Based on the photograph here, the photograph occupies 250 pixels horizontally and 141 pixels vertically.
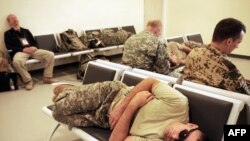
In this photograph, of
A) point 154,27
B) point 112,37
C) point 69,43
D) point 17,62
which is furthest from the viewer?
point 112,37

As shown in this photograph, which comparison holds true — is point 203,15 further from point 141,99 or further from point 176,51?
point 141,99

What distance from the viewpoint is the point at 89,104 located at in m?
2.07

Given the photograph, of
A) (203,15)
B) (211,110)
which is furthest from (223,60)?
(203,15)

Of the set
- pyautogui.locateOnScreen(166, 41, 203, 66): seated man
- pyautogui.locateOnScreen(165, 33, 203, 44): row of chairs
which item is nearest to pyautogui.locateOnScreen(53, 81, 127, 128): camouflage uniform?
pyautogui.locateOnScreen(166, 41, 203, 66): seated man

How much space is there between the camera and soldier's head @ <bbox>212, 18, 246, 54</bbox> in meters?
1.99

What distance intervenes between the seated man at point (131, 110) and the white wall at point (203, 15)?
4.87 meters

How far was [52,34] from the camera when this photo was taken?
16.8ft

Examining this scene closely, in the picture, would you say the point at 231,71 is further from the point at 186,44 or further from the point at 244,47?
the point at 244,47

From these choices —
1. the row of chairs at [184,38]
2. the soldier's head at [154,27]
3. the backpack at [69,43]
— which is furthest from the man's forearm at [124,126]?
the backpack at [69,43]

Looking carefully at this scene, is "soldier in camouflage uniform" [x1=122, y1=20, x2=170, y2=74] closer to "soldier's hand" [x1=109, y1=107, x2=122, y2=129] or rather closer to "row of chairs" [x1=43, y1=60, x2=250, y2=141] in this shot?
"row of chairs" [x1=43, y1=60, x2=250, y2=141]

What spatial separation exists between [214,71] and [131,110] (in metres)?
0.74

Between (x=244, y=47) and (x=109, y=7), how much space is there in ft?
10.5

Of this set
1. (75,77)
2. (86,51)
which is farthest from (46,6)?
(75,77)

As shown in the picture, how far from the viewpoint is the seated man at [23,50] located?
4.26 m
